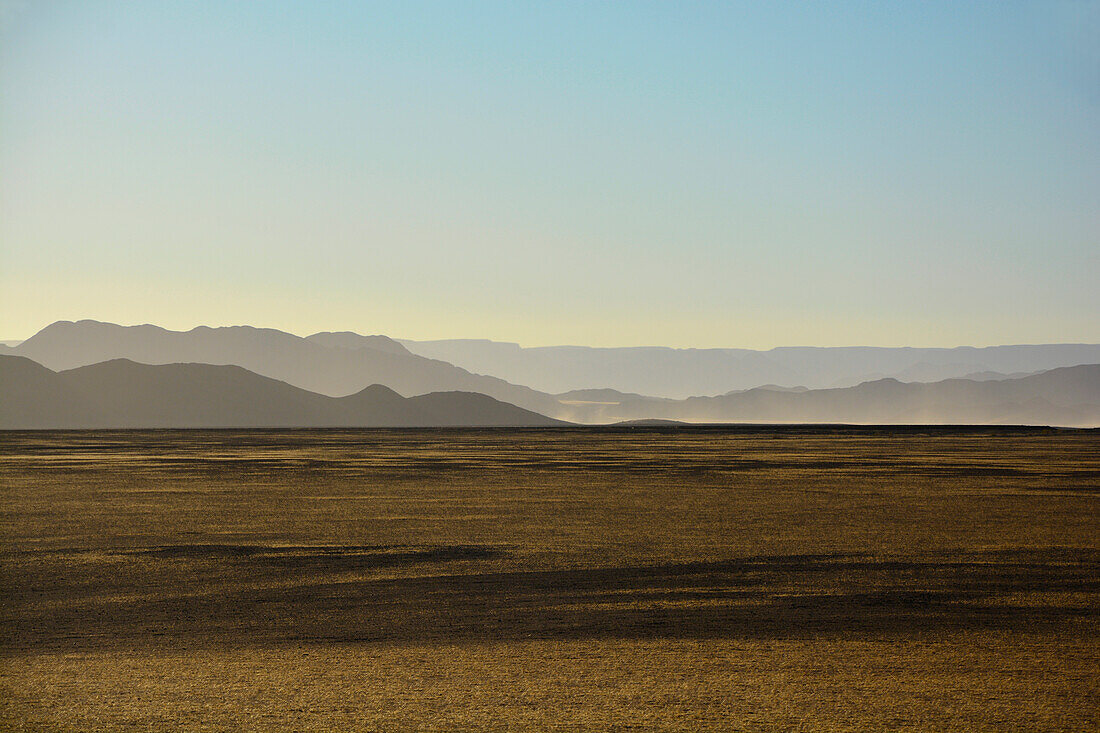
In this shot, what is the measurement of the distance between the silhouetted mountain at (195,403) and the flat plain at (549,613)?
127667mm

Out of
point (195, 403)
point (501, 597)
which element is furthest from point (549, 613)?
point (195, 403)

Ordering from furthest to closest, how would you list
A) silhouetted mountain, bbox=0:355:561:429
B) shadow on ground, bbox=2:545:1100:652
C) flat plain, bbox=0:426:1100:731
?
Result: silhouetted mountain, bbox=0:355:561:429, shadow on ground, bbox=2:545:1100:652, flat plain, bbox=0:426:1100:731

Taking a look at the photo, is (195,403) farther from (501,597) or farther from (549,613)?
(549,613)

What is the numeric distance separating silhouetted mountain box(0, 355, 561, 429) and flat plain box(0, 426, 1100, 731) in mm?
127667

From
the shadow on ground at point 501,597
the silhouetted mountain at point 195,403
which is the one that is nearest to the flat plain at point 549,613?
the shadow on ground at point 501,597

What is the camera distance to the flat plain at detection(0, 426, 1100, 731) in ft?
28.6

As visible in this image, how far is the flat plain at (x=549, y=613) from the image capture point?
8.70m

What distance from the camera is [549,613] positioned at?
496 inches

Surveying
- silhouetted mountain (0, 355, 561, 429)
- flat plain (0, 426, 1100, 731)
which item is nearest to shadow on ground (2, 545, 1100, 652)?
flat plain (0, 426, 1100, 731)

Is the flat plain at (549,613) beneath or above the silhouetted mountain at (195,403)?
beneath

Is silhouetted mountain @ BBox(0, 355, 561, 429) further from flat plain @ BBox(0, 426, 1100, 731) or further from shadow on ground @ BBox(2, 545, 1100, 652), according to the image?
shadow on ground @ BBox(2, 545, 1100, 652)

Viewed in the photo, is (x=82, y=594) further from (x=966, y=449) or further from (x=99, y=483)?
(x=966, y=449)

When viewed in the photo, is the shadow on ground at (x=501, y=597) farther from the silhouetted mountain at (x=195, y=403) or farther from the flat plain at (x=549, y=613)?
the silhouetted mountain at (x=195, y=403)

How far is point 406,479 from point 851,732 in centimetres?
2823
